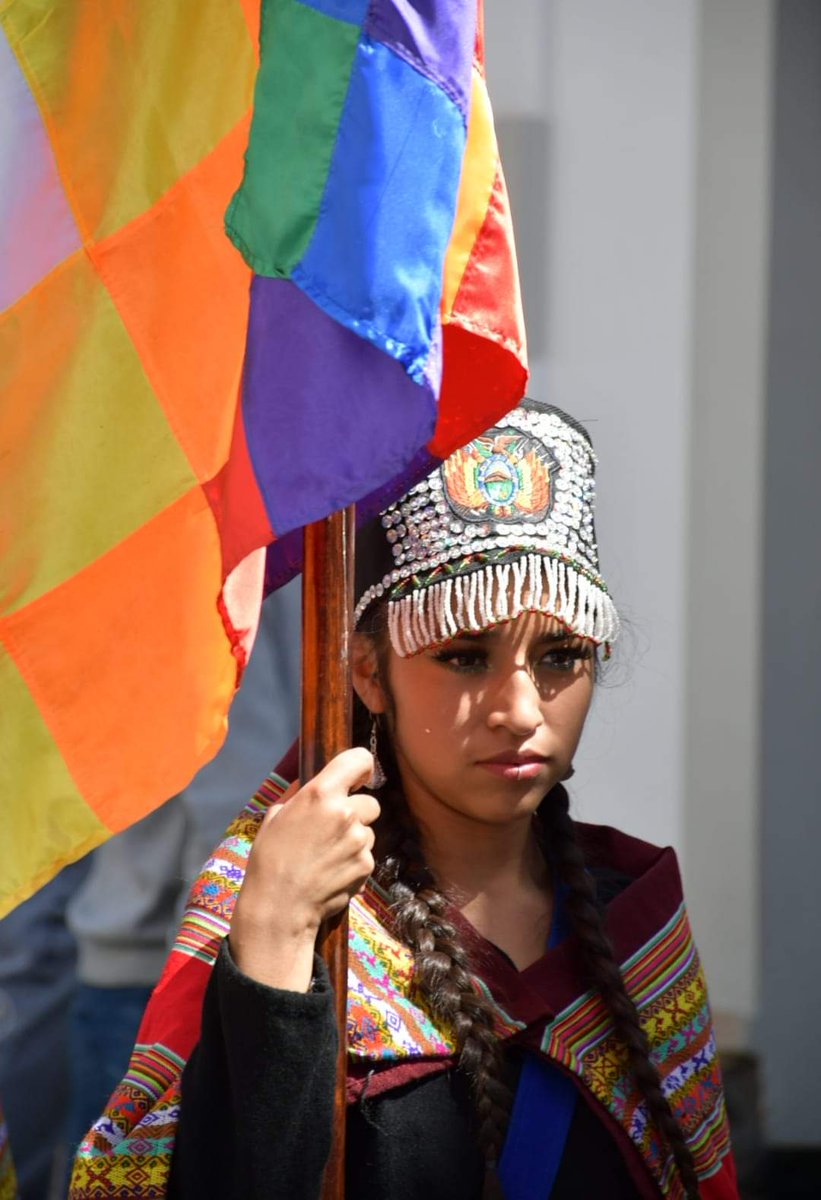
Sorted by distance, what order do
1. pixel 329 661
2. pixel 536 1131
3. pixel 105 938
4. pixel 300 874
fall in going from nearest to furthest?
1. pixel 300 874
2. pixel 329 661
3. pixel 536 1131
4. pixel 105 938

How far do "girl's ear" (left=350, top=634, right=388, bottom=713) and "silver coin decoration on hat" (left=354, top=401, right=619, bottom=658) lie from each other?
0.04 metres

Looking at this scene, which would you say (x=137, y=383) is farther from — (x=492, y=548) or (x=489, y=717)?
(x=489, y=717)

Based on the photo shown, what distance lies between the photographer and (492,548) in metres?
2.57

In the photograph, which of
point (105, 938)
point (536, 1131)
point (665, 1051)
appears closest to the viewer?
point (536, 1131)

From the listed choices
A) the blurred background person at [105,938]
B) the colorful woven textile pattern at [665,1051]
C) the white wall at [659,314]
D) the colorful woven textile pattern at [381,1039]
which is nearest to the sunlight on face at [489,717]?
the colorful woven textile pattern at [381,1039]

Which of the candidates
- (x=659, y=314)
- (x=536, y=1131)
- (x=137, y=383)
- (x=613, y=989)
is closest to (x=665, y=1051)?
(x=613, y=989)

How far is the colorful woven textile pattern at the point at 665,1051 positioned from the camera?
259 cm

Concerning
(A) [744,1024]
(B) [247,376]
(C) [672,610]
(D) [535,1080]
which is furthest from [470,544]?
(A) [744,1024]

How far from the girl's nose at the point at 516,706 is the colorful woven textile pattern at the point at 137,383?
0.38 meters

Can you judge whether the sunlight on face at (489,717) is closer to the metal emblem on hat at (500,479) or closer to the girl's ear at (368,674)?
the girl's ear at (368,674)

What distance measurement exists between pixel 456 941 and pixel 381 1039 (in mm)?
212

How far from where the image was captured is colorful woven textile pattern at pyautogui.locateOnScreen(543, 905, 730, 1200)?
8.48ft

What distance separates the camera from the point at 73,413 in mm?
2326

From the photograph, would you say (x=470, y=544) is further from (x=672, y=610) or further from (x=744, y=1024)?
(x=744, y=1024)
